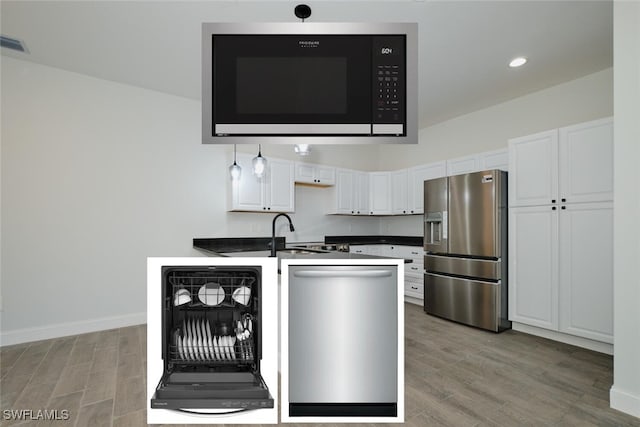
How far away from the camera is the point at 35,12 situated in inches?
95.7

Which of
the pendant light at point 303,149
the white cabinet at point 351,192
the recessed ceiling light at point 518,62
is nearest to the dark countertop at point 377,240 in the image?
the white cabinet at point 351,192

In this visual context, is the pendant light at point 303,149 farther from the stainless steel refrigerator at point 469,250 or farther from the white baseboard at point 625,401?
the white baseboard at point 625,401

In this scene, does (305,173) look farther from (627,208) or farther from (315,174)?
(627,208)

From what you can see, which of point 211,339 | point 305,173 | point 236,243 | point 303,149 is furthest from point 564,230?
point 236,243

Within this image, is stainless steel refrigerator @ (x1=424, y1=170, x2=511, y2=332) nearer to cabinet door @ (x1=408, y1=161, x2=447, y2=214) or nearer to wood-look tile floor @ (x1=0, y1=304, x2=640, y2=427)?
wood-look tile floor @ (x1=0, y1=304, x2=640, y2=427)

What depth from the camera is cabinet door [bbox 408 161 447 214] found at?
451 cm

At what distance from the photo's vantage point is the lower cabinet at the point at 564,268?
2766 mm

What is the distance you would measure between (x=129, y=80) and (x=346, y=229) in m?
3.69

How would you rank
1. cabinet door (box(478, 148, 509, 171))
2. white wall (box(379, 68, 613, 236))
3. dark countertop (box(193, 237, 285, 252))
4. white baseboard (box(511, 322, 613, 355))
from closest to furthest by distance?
white baseboard (box(511, 322, 613, 355)), white wall (box(379, 68, 613, 236)), cabinet door (box(478, 148, 509, 171)), dark countertop (box(193, 237, 285, 252))

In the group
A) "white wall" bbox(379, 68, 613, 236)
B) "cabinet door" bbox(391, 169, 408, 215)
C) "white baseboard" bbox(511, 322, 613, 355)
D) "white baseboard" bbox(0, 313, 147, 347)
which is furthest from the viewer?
"cabinet door" bbox(391, 169, 408, 215)

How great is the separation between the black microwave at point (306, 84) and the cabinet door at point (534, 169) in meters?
2.91

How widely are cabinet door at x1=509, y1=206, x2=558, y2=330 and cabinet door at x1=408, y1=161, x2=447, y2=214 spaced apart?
1.29 m

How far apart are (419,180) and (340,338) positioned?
407cm

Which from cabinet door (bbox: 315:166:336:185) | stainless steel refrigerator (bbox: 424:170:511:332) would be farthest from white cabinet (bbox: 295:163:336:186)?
stainless steel refrigerator (bbox: 424:170:511:332)
